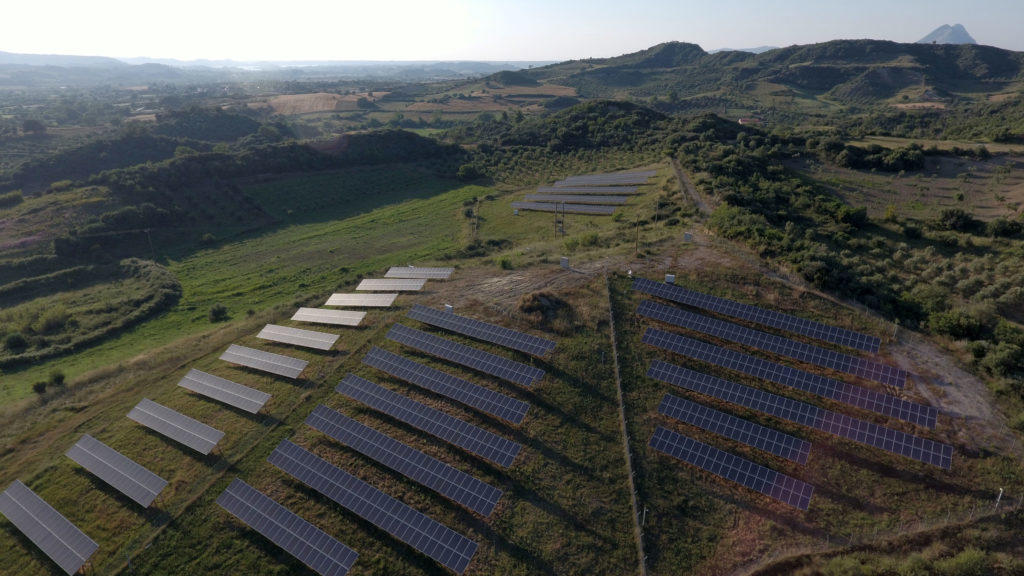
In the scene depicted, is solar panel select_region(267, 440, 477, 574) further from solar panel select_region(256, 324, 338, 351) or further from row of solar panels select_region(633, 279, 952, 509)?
row of solar panels select_region(633, 279, 952, 509)

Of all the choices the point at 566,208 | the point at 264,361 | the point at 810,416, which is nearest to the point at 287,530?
the point at 264,361

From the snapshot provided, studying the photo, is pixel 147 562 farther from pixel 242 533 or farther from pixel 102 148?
pixel 102 148

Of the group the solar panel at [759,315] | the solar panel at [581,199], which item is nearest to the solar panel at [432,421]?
the solar panel at [759,315]

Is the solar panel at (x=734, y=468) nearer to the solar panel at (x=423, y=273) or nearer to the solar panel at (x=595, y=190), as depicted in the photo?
the solar panel at (x=423, y=273)

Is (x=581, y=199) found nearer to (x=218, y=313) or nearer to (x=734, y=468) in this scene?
(x=218, y=313)

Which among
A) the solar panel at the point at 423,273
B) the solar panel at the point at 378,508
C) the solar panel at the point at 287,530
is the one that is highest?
the solar panel at the point at 423,273

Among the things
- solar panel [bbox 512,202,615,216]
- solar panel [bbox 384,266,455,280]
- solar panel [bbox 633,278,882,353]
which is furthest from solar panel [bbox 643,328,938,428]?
solar panel [bbox 512,202,615,216]
